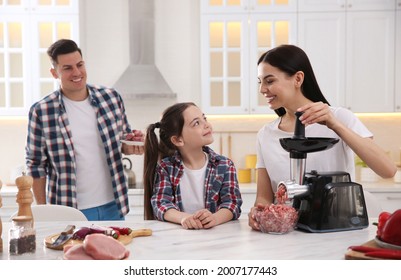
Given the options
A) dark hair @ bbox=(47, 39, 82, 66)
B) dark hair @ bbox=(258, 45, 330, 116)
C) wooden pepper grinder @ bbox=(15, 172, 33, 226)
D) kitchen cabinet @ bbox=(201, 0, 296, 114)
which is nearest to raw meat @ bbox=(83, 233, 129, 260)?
wooden pepper grinder @ bbox=(15, 172, 33, 226)

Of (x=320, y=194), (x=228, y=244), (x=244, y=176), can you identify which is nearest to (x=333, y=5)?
(x=244, y=176)

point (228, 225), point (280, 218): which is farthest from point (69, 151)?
point (280, 218)

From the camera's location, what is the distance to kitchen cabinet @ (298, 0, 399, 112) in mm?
4094

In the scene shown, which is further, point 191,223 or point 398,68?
point 398,68

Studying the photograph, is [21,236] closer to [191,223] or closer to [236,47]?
[191,223]

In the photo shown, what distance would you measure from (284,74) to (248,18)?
84.5 inches

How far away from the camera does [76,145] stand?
274 cm

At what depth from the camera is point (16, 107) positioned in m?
4.17

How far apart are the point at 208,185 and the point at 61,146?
2.95 feet

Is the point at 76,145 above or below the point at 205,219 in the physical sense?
above

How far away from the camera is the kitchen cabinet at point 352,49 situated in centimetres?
409

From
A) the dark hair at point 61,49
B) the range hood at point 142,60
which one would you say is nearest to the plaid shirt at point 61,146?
the dark hair at point 61,49

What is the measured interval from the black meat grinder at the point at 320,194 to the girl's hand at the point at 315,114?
2cm
